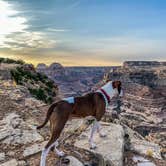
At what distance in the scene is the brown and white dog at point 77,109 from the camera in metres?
6.58

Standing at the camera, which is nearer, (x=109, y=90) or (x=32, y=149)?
(x=109, y=90)

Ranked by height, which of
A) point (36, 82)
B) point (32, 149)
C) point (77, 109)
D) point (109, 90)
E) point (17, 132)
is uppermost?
point (109, 90)

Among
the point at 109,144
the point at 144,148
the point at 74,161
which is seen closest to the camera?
the point at 74,161

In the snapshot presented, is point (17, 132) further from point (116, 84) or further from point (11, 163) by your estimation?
point (116, 84)

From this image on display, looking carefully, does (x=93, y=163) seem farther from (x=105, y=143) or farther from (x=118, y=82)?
(x=118, y=82)

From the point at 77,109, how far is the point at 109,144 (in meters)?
1.51

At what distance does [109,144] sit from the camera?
26.0 feet

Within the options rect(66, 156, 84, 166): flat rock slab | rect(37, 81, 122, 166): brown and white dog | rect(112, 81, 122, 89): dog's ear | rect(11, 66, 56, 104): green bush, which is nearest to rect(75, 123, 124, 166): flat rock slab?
rect(37, 81, 122, 166): brown and white dog

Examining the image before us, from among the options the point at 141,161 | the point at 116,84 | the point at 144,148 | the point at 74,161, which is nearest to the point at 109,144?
the point at 141,161

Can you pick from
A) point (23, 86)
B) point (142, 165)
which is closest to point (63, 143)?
point (142, 165)

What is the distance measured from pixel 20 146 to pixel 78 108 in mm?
2106

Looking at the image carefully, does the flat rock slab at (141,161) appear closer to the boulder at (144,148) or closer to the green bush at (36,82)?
the boulder at (144,148)

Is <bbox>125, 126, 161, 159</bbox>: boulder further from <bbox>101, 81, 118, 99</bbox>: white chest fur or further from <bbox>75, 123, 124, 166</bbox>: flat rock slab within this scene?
<bbox>101, 81, 118, 99</bbox>: white chest fur

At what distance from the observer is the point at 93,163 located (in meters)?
7.29
